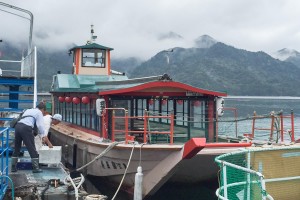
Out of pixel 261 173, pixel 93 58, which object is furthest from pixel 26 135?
pixel 93 58

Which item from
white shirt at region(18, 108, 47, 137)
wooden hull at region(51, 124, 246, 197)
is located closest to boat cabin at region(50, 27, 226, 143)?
wooden hull at region(51, 124, 246, 197)

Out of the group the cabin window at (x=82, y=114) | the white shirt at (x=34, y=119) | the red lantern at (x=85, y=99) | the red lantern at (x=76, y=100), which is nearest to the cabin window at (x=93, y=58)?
the cabin window at (x=82, y=114)

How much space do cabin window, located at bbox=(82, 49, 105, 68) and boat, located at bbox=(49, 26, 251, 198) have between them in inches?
59.3

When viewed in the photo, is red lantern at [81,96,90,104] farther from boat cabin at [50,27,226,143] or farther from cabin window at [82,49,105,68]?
cabin window at [82,49,105,68]

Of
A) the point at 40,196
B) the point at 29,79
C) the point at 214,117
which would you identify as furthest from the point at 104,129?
the point at 40,196

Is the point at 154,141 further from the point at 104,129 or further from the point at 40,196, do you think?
the point at 40,196

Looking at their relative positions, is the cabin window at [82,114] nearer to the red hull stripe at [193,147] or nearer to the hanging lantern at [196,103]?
the hanging lantern at [196,103]

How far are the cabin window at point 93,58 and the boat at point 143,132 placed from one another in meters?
1.51

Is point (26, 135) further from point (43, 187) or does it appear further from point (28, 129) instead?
point (43, 187)

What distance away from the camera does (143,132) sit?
11305mm

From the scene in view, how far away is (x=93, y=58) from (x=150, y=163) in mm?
9281

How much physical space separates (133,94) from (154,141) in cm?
164

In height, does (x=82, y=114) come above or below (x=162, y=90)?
below

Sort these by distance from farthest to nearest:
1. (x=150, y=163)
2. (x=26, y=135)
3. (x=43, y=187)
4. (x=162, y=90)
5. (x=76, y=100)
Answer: (x=76, y=100) → (x=162, y=90) → (x=150, y=163) → (x=26, y=135) → (x=43, y=187)
